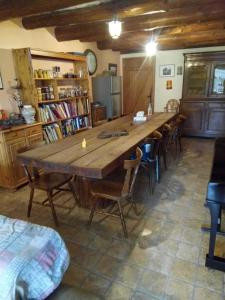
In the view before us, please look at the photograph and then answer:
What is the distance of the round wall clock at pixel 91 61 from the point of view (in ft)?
16.6

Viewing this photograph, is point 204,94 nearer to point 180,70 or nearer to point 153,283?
point 180,70

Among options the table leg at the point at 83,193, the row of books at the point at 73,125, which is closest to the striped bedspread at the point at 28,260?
the table leg at the point at 83,193

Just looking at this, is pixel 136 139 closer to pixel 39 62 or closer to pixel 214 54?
pixel 39 62

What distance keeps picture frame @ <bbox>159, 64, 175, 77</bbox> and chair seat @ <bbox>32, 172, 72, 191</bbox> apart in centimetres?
472

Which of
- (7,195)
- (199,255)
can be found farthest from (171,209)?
(7,195)

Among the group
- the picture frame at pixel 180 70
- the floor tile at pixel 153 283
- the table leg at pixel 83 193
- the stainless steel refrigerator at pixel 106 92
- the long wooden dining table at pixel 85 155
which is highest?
the picture frame at pixel 180 70

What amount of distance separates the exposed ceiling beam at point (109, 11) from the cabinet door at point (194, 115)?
8.89 ft

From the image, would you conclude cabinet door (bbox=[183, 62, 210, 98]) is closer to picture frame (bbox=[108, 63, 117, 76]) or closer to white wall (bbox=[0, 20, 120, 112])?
picture frame (bbox=[108, 63, 117, 76])

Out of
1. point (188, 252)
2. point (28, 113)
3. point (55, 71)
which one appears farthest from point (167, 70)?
point (188, 252)

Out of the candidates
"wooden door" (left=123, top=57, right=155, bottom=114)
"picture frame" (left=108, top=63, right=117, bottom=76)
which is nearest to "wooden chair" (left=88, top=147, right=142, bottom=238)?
"picture frame" (left=108, top=63, right=117, bottom=76)

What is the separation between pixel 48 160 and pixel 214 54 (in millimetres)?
4712

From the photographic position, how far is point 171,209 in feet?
8.34

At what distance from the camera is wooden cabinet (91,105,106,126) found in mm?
4896

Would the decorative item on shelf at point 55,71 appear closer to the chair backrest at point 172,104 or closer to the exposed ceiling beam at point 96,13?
the exposed ceiling beam at point 96,13
